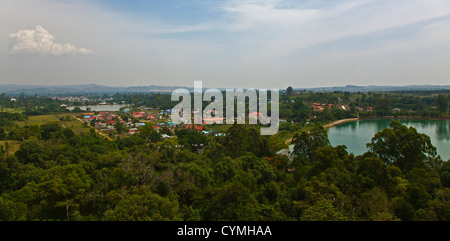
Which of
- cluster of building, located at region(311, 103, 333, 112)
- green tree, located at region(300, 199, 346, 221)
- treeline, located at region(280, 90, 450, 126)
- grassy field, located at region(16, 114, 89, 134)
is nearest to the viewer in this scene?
green tree, located at region(300, 199, 346, 221)

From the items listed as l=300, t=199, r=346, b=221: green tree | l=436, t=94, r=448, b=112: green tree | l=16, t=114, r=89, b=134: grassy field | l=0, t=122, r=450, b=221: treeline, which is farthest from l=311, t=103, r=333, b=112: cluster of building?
l=300, t=199, r=346, b=221: green tree

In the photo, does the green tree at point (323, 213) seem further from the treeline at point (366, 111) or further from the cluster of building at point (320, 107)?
the cluster of building at point (320, 107)

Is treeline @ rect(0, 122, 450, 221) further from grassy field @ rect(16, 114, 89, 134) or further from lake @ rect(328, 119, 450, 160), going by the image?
grassy field @ rect(16, 114, 89, 134)

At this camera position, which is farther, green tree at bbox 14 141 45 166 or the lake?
the lake

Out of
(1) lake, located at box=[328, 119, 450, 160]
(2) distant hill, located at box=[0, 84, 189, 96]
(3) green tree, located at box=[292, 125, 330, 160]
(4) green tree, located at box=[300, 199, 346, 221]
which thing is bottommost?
(1) lake, located at box=[328, 119, 450, 160]

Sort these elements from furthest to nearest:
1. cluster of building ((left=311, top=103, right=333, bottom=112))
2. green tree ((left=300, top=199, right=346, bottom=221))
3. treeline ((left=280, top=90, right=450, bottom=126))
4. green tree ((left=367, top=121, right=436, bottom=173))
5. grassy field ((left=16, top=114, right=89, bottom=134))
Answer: cluster of building ((left=311, top=103, right=333, bottom=112))
treeline ((left=280, top=90, right=450, bottom=126))
grassy field ((left=16, top=114, right=89, bottom=134))
green tree ((left=367, top=121, right=436, bottom=173))
green tree ((left=300, top=199, right=346, bottom=221))
